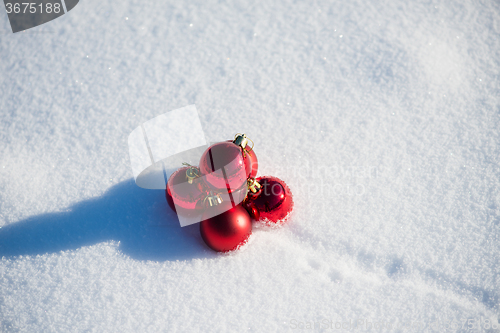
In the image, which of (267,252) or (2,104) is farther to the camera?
(2,104)

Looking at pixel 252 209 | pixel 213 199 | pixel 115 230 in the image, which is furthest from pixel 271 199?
pixel 115 230

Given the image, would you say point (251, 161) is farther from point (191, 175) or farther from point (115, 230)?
point (115, 230)

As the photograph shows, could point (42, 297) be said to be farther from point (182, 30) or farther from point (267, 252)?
point (182, 30)

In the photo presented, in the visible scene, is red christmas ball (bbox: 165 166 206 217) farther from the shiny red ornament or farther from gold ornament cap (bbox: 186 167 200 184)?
the shiny red ornament

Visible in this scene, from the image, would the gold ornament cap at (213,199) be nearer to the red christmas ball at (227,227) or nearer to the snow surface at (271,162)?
the red christmas ball at (227,227)

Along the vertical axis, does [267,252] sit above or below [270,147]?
below

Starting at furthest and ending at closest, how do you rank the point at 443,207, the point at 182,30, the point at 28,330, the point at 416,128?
the point at 182,30
the point at 416,128
the point at 443,207
the point at 28,330

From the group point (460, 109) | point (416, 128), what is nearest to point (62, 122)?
point (416, 128)
